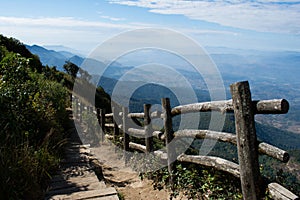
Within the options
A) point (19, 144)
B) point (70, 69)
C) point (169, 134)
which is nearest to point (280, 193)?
point (169, 134)

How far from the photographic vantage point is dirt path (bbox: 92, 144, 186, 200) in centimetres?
470

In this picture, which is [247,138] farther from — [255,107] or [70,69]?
[70,69]

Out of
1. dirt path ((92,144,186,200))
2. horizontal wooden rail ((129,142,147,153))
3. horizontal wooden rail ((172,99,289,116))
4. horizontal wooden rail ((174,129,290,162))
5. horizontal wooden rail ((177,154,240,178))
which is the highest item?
horizontal wooden rail ((172,99,289,116))

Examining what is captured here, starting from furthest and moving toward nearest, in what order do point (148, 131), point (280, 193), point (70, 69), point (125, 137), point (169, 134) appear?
point (70, 69), point (125, 137), point (148, 131), point (169, 134), point (280, 193)

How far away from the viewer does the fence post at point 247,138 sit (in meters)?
2.94

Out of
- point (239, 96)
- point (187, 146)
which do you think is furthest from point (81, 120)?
point (239, 96)

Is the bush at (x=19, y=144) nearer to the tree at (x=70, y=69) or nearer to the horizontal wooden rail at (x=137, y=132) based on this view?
the horizontal wooden rail at (x=137, y=132)

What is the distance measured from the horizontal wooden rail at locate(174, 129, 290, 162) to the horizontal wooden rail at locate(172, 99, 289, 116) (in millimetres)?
339

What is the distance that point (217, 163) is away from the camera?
3.75m

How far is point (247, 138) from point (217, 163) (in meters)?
0.91

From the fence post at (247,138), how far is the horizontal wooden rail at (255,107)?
0.35 ft

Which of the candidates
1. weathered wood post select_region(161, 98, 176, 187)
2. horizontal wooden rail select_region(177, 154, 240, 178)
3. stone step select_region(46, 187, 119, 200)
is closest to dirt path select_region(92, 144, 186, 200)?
weathered wood post select_region(161, 98, 176, 187)

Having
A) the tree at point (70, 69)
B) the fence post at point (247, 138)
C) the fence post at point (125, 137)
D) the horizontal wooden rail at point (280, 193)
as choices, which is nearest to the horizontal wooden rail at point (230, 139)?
the fence post at point (247, 138)

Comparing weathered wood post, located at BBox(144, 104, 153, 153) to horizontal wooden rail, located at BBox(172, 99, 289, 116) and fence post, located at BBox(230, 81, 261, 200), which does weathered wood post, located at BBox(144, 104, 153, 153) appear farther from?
fence post, located at BBox(230, 81, 261, 200)
